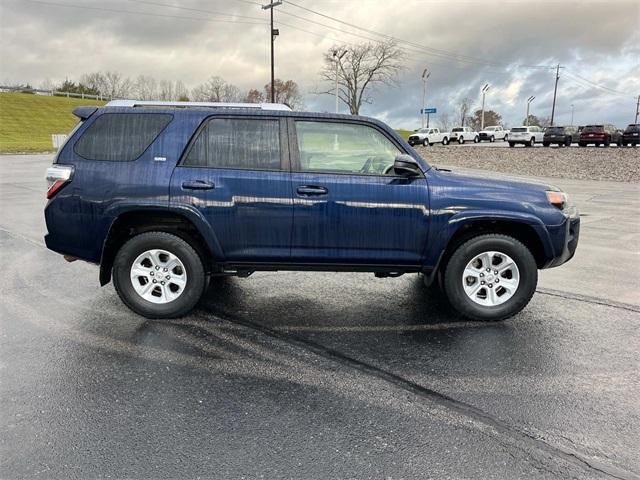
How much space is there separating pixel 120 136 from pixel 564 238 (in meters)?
4.07

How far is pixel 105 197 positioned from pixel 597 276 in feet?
18.4

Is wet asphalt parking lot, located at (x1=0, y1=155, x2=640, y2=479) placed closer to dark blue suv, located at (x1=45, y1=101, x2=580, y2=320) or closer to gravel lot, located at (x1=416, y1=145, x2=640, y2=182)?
dark blue suv, located at (x1=45, y1=101, x2=580, y2=320)

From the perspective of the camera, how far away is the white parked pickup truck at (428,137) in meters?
45.5

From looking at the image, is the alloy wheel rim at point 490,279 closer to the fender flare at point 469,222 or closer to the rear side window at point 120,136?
the fender flare at point 469,222

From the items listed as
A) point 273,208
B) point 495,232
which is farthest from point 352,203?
point 495,232

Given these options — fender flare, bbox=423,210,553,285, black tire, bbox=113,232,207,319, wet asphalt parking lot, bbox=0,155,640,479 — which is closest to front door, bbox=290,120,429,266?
fender flare, bbox=423,210,553,285

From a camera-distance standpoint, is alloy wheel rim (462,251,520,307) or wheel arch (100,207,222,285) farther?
alloy wheel rim (462,251,520,307)

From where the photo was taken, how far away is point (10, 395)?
Answer: 3145 mm

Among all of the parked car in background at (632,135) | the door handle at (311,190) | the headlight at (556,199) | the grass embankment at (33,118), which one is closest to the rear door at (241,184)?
the door handle at (311,190)

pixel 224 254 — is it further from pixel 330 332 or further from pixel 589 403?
pixel 589 403

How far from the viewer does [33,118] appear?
6253 centimetres

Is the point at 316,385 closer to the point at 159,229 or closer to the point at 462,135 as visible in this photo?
the point at 159,229

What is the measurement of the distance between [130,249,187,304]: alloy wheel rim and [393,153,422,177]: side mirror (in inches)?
81.9

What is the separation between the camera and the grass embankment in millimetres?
48884
